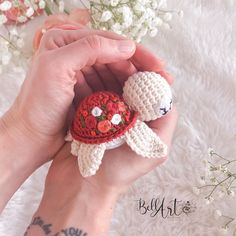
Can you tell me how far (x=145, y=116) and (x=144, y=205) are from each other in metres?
0.27

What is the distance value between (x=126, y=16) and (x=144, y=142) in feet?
0.76

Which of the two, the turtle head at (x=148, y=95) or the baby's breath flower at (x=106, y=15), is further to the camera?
the baby's breath flower at (x=106, y=15)

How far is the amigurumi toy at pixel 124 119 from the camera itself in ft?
2.42

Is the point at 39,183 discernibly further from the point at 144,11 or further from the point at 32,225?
the point at 144,11

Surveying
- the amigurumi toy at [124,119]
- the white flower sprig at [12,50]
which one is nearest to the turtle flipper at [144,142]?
the amigurumi toy at [124,119]

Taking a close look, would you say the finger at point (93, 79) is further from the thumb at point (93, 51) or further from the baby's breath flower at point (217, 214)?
Answer: the baby's breath flower at point (217, 214)

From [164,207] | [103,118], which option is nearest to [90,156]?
[103,118]

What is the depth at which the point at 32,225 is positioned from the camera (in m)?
0.88

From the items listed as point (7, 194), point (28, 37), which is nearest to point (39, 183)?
point (7, 194)

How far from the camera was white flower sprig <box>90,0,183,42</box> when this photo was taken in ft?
2.87

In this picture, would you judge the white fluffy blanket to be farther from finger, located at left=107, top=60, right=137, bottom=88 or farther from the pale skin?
finger, located at left=107, top=60, right=137, bottom=88

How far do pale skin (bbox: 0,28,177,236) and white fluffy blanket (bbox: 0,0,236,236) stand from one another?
9 cm

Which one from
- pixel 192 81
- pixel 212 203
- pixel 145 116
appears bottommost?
pixel 212 203

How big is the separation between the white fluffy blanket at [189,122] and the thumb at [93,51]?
285 millimetres
